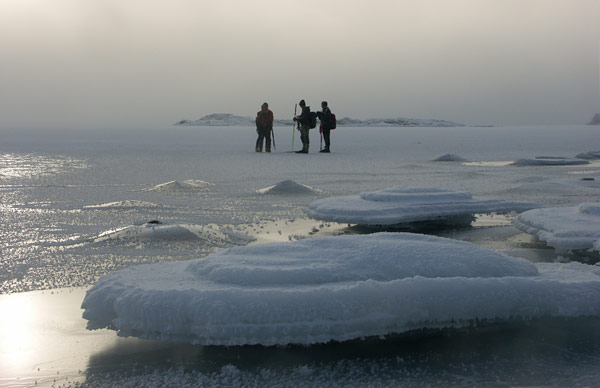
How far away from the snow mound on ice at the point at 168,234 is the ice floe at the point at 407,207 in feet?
3.82

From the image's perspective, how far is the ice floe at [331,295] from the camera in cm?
317

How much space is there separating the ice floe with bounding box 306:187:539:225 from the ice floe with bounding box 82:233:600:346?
271cm

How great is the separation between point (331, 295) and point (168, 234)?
3.44 m

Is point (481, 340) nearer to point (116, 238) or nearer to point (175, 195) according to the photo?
point (116, 238)

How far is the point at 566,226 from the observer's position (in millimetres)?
5719

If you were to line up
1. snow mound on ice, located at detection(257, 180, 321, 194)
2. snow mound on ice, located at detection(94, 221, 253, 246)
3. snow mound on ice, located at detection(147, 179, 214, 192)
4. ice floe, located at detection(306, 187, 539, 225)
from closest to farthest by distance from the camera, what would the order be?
snow mound on ice, located at detection(94, 221, 253, 246)
ice floe, located at detection(306, 187, 539, 225)
snow mound on ice, located at detection(257, 180, 321, 194)
snow mound on ice, located at detection(147, 179, 214, 192)

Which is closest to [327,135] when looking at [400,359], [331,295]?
[331,295]

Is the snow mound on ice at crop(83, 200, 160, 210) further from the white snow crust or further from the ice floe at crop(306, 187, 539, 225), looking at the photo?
the ice floe at crop(306, 187, 539, 225)

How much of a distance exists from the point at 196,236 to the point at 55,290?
6.74 feet

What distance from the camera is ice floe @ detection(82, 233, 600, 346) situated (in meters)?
3.17

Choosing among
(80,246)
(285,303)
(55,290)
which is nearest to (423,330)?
(285,303)

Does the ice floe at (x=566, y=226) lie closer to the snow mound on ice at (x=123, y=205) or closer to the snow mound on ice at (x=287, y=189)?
the snow mound on ice at (x=287, y=189)

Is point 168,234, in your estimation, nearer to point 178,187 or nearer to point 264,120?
point 178,187

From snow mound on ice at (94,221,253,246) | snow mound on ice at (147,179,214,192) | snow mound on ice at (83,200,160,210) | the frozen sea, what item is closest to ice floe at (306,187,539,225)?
the frozen sea
